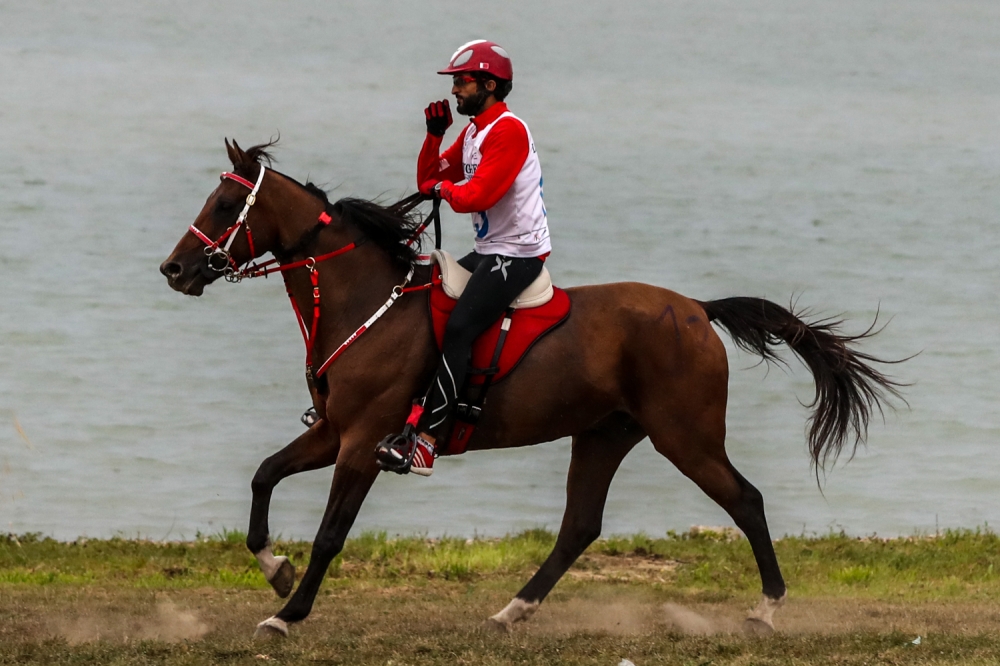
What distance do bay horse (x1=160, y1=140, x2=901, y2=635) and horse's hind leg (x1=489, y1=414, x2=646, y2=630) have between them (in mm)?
181

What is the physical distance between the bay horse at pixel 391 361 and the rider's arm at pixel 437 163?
20 centimetres

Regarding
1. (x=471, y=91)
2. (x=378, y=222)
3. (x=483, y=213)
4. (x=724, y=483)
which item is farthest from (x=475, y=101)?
(x=724, y=483)

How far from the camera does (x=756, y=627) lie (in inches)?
329

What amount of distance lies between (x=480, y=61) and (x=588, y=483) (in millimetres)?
2444

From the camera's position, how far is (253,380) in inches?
706

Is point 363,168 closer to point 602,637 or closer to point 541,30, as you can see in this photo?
point 602,637

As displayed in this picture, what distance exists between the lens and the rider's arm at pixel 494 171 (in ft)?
26.2

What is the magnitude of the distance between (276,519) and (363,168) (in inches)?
703


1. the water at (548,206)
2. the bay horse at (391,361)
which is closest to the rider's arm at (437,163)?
the bay horse at (391,361)

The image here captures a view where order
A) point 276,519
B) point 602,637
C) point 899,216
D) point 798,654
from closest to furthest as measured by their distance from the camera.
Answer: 1. point 798,654
2. point 602,637
3. point 276,519
4. point 899,216

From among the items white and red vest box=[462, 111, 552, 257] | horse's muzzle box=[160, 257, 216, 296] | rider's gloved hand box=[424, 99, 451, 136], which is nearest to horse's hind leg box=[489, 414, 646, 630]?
white and red vest box=[462, 111, 552, 257]

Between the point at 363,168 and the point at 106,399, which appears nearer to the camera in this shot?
the point at 106,399

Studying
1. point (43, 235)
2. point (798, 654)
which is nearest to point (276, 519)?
point (798, 654)

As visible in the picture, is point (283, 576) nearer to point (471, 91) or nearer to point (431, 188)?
point (431, 188)
